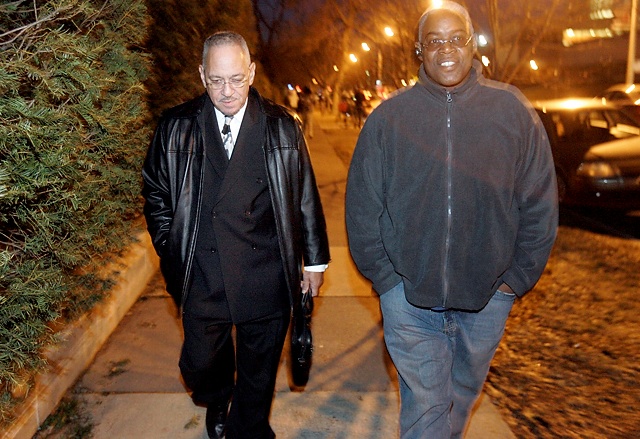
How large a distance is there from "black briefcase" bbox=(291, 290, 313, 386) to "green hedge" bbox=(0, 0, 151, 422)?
117 centimetres

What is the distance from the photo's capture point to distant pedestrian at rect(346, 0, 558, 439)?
9.68 ft

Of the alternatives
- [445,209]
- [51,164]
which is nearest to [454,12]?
[445,209]

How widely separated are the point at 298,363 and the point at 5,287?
5.10ft

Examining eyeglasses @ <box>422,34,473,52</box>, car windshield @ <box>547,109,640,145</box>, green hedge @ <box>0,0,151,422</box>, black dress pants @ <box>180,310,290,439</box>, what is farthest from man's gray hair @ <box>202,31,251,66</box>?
car windshield @ <box>547,109,640,145</box>

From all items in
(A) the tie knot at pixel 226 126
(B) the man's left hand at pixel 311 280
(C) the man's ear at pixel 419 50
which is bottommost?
(B) the man's left hand at pixel 311 280

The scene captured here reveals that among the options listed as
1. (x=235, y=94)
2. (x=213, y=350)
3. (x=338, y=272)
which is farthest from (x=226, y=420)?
(x=338, y=272)

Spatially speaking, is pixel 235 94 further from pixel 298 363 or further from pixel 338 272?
pixel 338 272

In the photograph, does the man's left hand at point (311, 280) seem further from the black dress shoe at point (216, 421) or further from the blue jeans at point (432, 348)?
the black dress shoe at point (216, 421)

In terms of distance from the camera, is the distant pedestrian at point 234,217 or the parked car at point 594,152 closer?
the distant pedestrian at point 234,217

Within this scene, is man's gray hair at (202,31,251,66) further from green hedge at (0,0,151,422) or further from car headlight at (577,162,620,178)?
car headlight at (577,162,620,178)

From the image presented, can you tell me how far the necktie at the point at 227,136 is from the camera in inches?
139

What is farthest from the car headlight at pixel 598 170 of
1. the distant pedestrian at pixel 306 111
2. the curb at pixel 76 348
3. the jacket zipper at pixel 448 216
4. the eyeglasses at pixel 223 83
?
the distant pedestrian at pixel 306 111

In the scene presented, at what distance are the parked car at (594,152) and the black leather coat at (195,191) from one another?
726cm

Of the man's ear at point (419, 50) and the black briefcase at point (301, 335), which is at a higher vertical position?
the man's ear at point (419, 50)
